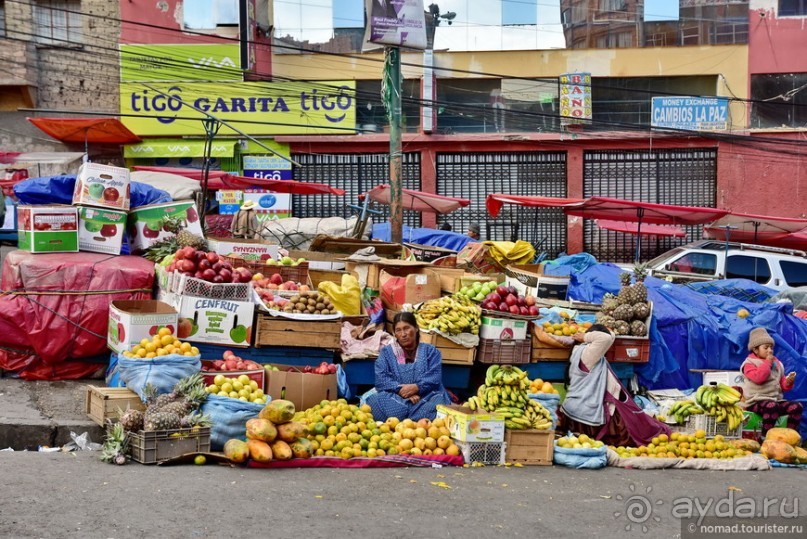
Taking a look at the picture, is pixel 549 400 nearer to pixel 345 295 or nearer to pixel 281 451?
pixel 345 295

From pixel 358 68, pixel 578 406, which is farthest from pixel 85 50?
pixel 578 406

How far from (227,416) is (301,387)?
1.21 meters

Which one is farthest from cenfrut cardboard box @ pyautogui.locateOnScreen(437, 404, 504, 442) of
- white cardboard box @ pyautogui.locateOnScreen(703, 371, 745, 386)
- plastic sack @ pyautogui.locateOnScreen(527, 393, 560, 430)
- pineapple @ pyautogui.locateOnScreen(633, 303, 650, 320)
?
white cardboard box @ pyautogui.locateOnScreen(703, 371, 745, 386)

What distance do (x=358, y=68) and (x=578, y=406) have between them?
17.7m

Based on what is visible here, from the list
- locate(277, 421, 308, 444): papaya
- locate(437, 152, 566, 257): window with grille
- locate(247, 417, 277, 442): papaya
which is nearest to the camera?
locate(247, 417, 277, 442): papaya

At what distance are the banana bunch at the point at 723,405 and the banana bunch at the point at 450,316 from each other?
93.1 inches

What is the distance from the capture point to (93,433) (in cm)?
833

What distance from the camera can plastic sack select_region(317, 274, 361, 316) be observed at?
10359mm

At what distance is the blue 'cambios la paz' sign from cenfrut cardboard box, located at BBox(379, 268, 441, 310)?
52.1 feet

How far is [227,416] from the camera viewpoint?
7840 mm

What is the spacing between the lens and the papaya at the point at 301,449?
767cm

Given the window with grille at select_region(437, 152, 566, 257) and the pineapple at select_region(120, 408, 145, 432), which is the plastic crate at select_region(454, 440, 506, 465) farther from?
the window with grille at select_region(437, 152, 566, 257)

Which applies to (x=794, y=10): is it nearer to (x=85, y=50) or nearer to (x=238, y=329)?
(x=85, y=50)

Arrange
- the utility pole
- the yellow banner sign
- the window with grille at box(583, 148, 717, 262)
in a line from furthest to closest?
the window with grille at box(583, 148, 717, 262), the yellow banner sign, the utility pole
